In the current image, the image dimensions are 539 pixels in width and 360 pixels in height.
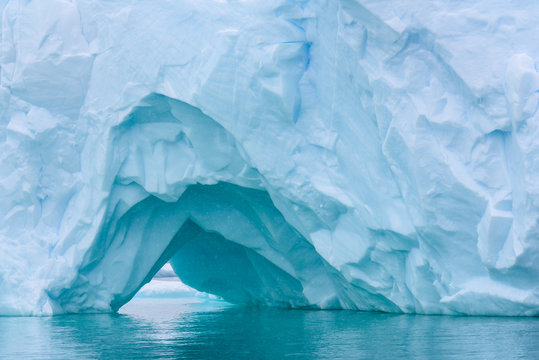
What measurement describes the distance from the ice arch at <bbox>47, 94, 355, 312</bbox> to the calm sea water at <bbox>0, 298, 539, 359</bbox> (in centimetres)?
330

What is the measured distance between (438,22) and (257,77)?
3005 millimetres

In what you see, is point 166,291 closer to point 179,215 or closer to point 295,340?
point 179,215

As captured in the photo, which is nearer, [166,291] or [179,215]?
[179,215]

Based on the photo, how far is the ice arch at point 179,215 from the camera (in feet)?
38.2

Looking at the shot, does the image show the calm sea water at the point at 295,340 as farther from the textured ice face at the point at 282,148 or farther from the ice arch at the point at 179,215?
the ice arch at the point at 179,215

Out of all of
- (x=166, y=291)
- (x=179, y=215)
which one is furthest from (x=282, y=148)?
(x=166, y=291)

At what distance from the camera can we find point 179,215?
43.9 ft

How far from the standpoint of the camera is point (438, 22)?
895 centimetres

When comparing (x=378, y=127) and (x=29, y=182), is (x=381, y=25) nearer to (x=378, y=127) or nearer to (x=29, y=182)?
(x=378, y=127)

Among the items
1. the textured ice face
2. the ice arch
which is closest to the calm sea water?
the textured ice face

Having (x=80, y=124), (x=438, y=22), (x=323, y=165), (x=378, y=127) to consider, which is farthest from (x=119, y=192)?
(x=438, y=22)

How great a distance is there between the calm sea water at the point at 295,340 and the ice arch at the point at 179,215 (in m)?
3.30

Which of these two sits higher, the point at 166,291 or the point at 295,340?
the point at 166,291

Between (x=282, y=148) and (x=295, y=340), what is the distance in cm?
468
